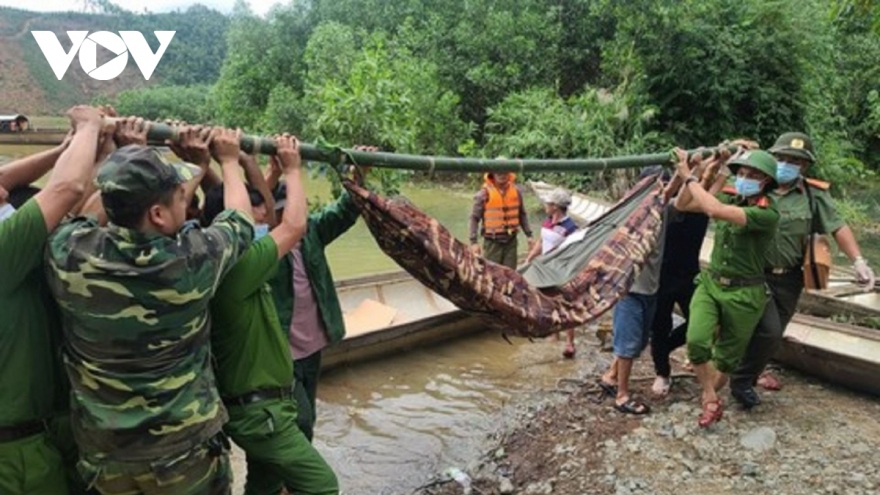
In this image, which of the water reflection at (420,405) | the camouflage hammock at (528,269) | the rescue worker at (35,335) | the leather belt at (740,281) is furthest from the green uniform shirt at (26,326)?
the leather belt at (740,281)

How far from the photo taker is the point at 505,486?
150 inches

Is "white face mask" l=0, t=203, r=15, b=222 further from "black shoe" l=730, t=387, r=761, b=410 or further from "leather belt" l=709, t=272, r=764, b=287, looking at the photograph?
"black shoe" l=730, t=387, r=761, b=410

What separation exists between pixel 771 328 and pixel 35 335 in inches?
149

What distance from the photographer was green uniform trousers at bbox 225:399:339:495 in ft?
7.36

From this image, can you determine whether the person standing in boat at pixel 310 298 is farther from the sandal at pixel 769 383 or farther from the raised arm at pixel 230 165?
the sandal at pixel 769 383

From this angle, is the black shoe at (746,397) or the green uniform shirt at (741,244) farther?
the black shoe at (746,397)

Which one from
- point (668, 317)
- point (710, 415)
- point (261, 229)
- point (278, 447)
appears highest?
point (261, 229)

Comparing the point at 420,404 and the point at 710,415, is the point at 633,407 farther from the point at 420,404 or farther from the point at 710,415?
the point at 420,404

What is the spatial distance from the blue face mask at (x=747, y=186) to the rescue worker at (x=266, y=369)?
8.30ft

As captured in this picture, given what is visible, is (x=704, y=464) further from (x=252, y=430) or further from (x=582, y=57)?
(x=582, y=57)

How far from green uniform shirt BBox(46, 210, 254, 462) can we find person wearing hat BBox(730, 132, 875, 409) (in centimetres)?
338

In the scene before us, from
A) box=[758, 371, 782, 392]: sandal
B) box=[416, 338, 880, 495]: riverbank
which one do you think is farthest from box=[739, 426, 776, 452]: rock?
box=[758, 371, 782, 392]: sandal

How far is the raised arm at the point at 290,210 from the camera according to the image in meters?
2.17

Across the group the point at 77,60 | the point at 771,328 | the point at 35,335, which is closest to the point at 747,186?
the point at 771,328
